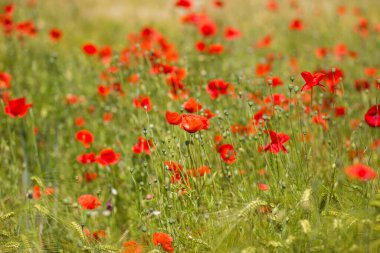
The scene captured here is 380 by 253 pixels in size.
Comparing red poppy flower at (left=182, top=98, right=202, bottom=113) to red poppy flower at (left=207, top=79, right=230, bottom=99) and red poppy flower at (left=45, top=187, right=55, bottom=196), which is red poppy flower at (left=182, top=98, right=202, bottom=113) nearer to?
red poppy flower at (left=207, top=79, right=230, bottom=99)

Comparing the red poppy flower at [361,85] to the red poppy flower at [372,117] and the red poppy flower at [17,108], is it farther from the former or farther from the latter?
the red poppy flower at [17,108]

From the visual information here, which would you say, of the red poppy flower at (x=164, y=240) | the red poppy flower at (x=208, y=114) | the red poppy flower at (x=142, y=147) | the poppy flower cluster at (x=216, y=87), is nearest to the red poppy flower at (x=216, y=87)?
the poppy flower cluster at (x=216, y=87)

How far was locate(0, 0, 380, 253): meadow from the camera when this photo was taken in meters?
2.08

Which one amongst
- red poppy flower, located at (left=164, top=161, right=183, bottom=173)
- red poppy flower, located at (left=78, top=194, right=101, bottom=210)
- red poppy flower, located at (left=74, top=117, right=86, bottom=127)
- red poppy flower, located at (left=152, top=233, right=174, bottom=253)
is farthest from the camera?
red poppy flower, located at (left=74, top=117, right=86, bottom=127)

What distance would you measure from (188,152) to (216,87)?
27.0 inches

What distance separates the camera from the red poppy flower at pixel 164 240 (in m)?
2.06

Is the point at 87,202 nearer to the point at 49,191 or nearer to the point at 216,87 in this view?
the point at 49,191

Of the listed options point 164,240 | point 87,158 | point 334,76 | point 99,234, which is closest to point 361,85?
point 334,76

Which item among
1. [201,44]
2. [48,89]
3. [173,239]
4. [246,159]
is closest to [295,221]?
[173,239]

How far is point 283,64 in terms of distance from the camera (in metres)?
5.31

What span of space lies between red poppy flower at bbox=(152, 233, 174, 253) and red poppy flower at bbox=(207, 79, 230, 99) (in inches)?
42.0

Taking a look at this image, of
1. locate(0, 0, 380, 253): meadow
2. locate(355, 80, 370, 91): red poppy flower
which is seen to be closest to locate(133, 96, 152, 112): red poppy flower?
locate(0, 0, 380, 253): meadow

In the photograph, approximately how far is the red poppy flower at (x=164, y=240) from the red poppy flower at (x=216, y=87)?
42.0 inches

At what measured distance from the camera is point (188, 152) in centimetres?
240
